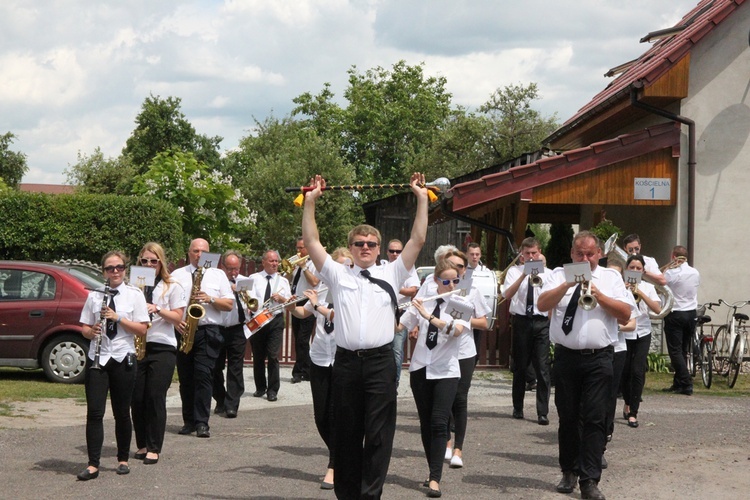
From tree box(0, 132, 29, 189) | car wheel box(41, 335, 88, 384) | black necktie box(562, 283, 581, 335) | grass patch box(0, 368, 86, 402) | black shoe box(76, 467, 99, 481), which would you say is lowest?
black shoe box(76, 467, 99, 481)

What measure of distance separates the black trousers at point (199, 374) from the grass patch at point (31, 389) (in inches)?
100

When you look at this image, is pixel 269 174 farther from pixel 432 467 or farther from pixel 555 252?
pixel 432 467

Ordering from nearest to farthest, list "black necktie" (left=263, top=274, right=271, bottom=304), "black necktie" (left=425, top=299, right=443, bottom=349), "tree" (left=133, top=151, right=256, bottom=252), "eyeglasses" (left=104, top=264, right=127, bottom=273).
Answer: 1. "black necktie" (left=425, top=299, right=443, bottom=349)
2. "eyeglasses" (left=104, top=264, right=127, bottom=273)
3. "black necktie" (left=263, top=274, right=271, bottom=304)
4. "tree" (left=133, top=151, right=256, bottom=252)

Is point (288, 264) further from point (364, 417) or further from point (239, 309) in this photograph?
point (364, 417)

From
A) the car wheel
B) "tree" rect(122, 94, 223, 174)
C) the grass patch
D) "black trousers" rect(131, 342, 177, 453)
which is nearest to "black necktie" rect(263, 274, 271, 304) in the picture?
the grass patch

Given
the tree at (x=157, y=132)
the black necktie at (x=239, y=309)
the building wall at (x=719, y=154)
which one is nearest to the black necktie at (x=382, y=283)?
the black necktie at (x=239, y=309)

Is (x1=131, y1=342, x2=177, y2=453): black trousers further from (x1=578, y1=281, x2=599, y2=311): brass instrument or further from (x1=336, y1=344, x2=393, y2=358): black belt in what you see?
(x1=578, y1=281, x2=599, y2=311): brass instrument

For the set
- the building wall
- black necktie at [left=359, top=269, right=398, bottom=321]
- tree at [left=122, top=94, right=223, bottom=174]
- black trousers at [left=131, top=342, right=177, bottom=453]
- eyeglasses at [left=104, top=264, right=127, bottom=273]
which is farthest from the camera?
tree at [left=122, top=94, right=223, bottom=174]

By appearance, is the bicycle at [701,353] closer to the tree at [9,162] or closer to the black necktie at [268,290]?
the black necktie at [268,290]

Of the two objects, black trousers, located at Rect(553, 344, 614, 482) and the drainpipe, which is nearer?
black trousers, located at Rect(553, 344, 614, 482)

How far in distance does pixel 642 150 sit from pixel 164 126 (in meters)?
53.3

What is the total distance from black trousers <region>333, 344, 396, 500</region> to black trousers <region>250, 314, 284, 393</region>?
6.85 m

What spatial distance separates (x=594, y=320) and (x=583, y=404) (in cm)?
63

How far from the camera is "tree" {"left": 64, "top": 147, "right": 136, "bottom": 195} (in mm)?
54972
